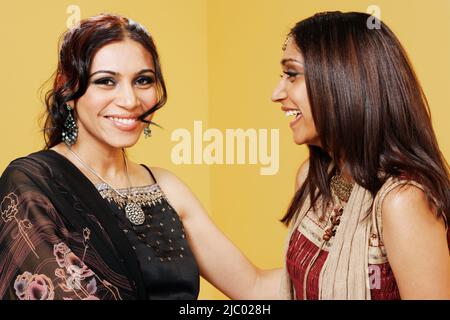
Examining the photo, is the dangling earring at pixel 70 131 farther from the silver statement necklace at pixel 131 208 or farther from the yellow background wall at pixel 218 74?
the yellow background wall at pixel 218 74

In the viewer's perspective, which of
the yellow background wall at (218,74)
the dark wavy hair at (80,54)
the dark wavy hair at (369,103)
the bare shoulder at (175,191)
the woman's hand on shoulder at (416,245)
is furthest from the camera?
the yellow background wall at (218,74)

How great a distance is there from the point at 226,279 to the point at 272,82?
132 cm

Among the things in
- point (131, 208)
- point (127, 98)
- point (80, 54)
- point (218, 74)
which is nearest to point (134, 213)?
point (131, 208)

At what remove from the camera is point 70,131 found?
Answer: 2.04 metres

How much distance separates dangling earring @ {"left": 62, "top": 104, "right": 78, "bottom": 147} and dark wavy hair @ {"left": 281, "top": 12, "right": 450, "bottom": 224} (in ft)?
2.21

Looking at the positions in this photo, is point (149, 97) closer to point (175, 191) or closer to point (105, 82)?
point (105, 82)

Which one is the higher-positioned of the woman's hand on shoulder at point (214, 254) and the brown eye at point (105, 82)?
the brown eye at point (105, 82)

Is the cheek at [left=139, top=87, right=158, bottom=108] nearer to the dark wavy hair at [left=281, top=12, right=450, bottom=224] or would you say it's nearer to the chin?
the chin

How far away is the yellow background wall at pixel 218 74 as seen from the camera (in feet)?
8.66

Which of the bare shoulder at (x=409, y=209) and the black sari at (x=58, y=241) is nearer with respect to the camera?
the bare shoulder at (x=409, y=209)

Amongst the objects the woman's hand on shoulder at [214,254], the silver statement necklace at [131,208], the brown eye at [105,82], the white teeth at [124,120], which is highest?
the brown eye at [105,82]

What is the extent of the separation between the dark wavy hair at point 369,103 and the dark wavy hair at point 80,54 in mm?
531

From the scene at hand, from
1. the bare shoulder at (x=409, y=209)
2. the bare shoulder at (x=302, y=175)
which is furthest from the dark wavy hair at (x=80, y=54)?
the bare shoulder at (x=409, y=209)
